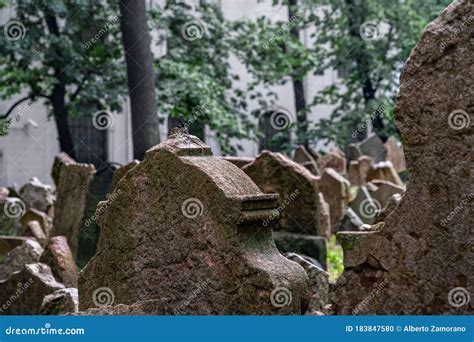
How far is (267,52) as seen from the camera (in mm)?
26438

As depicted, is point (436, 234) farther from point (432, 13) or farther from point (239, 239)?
point (432, 13)

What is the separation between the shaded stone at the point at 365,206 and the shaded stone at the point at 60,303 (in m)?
7.50

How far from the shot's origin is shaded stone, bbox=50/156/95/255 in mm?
13156

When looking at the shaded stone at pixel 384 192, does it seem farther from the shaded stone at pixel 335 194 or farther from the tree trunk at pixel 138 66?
the tree trunk at pixel 138 66

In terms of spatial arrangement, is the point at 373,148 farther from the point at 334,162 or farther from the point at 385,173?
the point at 385,173

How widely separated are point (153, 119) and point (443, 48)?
1164 cm

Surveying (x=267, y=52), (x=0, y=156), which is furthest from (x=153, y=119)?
(x=0, y=156)

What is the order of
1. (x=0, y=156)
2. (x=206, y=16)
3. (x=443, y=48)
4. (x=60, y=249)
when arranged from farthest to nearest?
(x=0, y=156) < (x=206, y=16) < (x=60, y=249) < (x=443, y=48)

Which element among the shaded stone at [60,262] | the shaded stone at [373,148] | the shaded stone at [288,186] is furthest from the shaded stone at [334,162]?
the shaded stone at [60,262]

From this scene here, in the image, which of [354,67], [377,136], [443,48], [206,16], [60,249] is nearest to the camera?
[443,48]

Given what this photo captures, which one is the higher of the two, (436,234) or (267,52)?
(267,52)

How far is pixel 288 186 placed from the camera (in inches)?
436

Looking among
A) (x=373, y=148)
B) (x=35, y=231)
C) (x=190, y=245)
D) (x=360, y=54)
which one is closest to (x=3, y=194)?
(x=35, y=231)

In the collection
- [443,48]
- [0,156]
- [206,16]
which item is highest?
[206,16]
